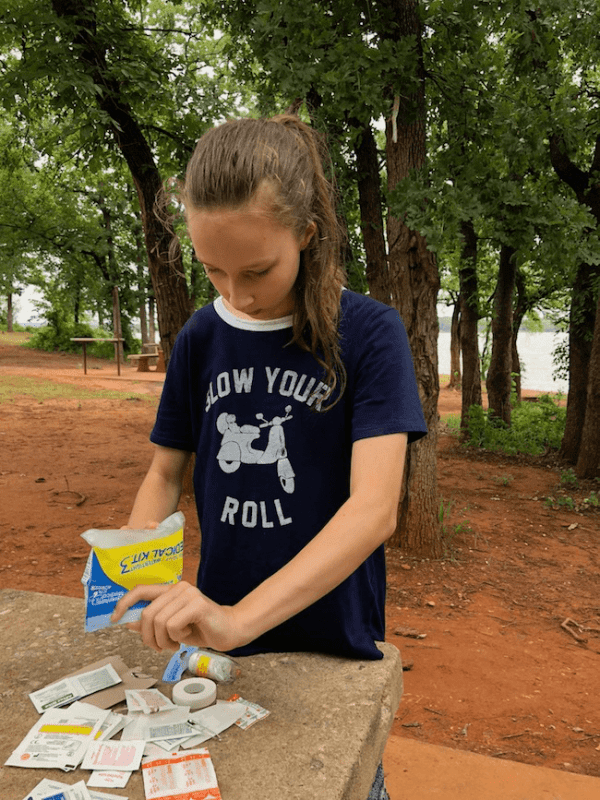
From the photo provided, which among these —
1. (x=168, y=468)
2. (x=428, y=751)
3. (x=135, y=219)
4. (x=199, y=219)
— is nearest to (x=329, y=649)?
(x=168, y=468)

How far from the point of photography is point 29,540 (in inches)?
234

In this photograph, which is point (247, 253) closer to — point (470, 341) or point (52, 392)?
point (470, 341)

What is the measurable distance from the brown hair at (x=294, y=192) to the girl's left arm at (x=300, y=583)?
203 mm

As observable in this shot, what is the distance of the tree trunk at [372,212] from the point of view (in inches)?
301

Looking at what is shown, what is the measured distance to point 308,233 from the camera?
136 centimetres

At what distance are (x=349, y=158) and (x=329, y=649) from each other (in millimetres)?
6914

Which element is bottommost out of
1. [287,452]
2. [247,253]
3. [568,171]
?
[287,452]

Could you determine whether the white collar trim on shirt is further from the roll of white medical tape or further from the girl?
the roll of white medical tape

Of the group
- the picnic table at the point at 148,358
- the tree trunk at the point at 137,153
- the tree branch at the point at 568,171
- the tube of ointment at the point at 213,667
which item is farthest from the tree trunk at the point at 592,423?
the picnic table at the point at 148,358

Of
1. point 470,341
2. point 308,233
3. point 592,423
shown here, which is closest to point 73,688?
point 308,233

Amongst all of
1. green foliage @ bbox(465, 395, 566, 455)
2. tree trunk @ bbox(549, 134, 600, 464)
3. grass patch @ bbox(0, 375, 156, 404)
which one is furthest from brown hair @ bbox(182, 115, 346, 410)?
grass patch @ bbox(0, 375, 156, 404)

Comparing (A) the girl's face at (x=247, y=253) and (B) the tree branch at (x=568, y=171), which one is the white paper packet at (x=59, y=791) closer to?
(A) the girl's face at (x=247, y=253)

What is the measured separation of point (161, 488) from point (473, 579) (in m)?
4.56

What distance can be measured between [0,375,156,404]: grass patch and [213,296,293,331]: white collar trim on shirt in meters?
13.2
